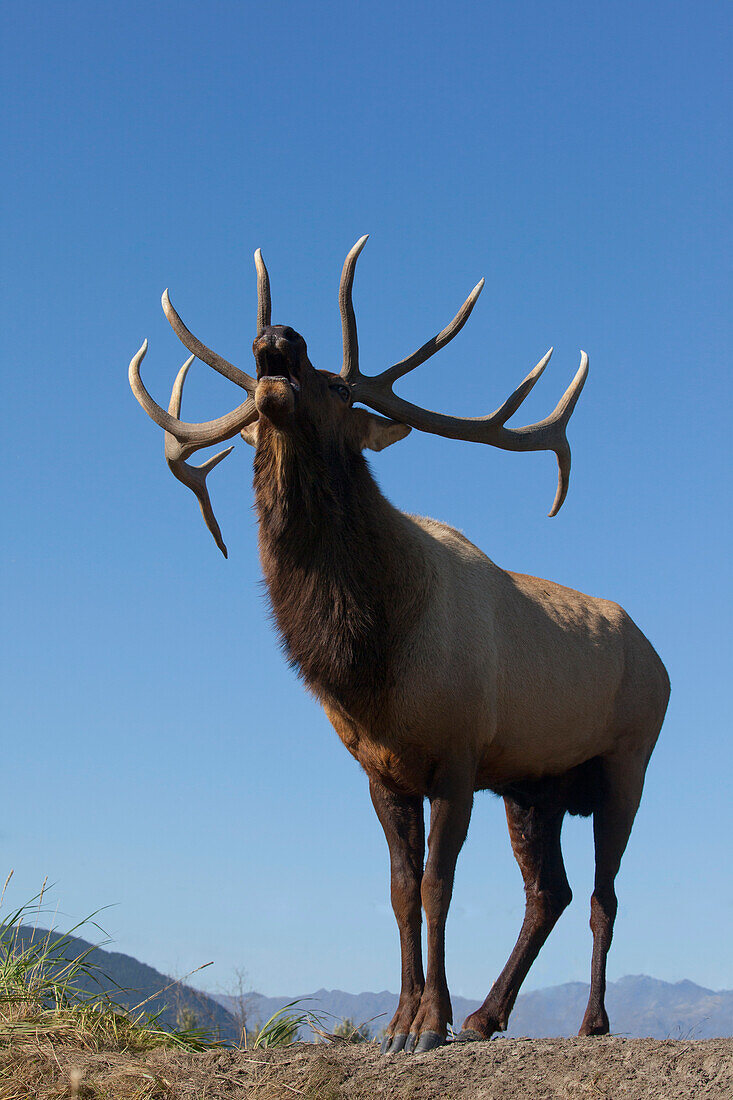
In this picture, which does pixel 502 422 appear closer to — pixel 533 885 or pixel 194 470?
pixel 194 470

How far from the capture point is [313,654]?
5.65m

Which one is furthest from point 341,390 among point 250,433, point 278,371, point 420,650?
point 420,650

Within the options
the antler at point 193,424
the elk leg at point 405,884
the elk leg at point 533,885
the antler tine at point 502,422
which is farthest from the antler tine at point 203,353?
the elk leg at point 533,885

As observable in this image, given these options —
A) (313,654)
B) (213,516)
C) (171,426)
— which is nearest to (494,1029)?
(313,654)

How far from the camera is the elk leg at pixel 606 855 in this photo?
6383 mm

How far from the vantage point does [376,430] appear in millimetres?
6074

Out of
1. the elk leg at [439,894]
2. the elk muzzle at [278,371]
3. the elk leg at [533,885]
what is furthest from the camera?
the elk leg at [533,885]

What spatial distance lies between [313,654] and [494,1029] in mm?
2265

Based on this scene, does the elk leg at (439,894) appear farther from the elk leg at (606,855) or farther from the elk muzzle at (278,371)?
the elk muzzle at (278,371)

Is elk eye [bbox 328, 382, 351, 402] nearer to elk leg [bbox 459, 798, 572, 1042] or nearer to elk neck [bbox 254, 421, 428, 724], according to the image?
elk neck [bbox 254, 421, 428, 724]

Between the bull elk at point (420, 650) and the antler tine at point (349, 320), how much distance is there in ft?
0.05

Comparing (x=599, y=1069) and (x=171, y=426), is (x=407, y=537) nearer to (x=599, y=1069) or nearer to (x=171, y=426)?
(x=171, y=426)

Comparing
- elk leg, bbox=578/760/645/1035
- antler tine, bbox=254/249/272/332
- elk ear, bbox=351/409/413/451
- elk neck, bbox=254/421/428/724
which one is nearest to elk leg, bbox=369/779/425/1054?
elk neck, bbox=254/421/428/724

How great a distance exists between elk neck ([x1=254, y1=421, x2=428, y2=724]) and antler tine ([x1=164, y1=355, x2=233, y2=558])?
39.9 inches
